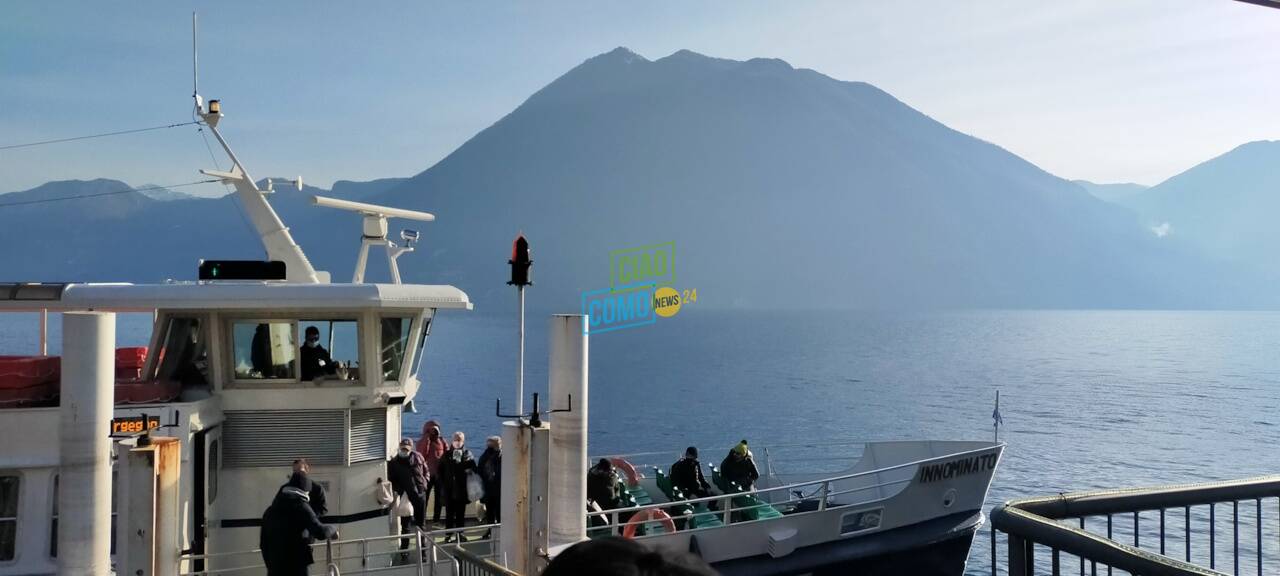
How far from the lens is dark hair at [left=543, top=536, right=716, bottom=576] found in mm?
1362

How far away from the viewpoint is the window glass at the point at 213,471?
12.2m

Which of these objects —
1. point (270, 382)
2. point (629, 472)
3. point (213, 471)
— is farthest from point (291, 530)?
point (629, 472)

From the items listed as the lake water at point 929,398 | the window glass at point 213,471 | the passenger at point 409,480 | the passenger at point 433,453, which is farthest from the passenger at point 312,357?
the lake water at point 929,398

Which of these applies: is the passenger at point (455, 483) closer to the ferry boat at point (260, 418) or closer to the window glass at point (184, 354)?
the ferry boat at point (260, 418)

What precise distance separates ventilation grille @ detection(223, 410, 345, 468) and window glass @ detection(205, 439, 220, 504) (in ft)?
0.82

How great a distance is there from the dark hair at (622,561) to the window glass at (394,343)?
40.4 feet

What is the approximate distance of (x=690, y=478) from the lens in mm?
16328

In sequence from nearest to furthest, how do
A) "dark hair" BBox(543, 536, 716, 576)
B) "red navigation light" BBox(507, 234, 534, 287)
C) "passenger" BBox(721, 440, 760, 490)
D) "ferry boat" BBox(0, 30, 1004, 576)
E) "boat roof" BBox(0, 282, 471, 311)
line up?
"dark hair" BBox(543, 536, 716, 576)
"red navigation light" BBox(507, 234, 534, 287)
"ferry boat" BBox(0, 30, 1004, 576)
"boat roof" BBox(0, 282, 471, 311)
"passenger" BBox(721, 440, 760, 490)

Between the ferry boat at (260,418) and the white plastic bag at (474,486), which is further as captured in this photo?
the white plastic bag at (474,486)

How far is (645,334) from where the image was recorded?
167750 millimetres

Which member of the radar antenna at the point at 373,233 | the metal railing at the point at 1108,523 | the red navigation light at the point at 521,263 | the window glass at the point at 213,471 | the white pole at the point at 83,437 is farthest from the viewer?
the radar antenna at the point at 373,233

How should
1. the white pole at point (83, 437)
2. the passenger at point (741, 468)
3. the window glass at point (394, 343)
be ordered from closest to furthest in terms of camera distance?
the white pole at point (83, 437), the window glass at point (394, 343), the passenger at point (741, 468)

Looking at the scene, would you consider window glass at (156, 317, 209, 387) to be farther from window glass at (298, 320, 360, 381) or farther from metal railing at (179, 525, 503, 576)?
metal railing at (179, 525, 503, 576)

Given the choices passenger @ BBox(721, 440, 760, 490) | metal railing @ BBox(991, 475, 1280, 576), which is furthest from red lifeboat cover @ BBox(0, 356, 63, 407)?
metal railing @ BBox(991, 475, 1280, 576)
